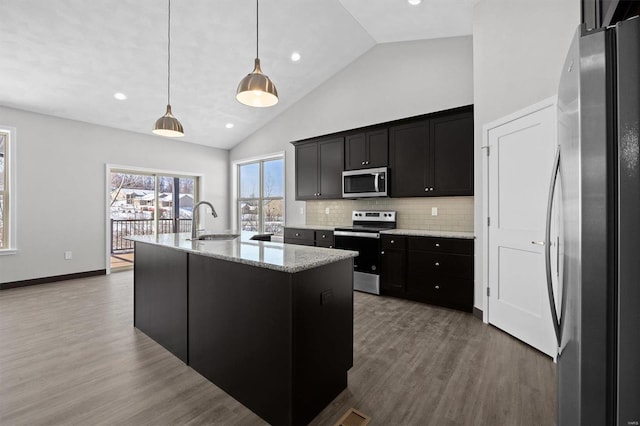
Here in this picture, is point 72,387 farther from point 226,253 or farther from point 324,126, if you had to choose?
point 324,126

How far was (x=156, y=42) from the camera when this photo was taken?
3867 mm

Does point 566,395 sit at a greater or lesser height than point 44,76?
lesser

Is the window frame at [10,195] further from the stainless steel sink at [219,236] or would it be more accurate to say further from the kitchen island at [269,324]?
the kitchen island at [269,324]

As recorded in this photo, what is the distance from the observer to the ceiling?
11.2ft

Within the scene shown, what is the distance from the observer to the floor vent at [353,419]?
1.70m

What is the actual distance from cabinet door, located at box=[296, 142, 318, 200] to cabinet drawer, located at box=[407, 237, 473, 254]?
2.08m

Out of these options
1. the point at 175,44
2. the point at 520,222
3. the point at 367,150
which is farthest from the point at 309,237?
the point at 175,44

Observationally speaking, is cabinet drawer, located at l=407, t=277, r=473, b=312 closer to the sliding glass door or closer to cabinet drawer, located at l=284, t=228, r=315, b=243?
cabinet drawer, located at l=284, t=228, r=315, b=243

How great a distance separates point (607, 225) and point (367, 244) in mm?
3494

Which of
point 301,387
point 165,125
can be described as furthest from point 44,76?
point 301,387

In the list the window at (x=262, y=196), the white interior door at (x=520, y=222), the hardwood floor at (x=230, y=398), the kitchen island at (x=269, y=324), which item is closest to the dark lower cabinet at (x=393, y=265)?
the hardwood floor at (x=230, y=398)

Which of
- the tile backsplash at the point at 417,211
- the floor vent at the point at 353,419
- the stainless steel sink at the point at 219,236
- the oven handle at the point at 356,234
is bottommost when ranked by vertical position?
the floor vent at the point at 353,419

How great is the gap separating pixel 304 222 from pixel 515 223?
373 centimetres

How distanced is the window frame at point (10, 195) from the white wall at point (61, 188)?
2.2 inches
